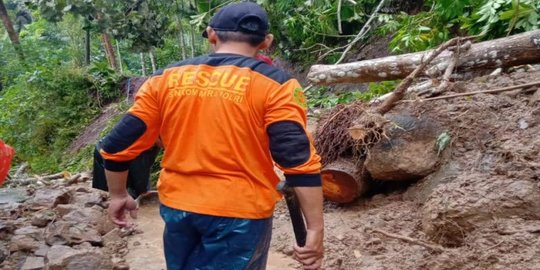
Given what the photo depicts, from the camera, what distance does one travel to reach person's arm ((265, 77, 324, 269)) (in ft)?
6.23

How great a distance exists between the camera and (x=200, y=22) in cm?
799

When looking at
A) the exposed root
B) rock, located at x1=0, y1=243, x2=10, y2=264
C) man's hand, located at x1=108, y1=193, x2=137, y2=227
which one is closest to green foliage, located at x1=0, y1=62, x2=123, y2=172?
rock, located at x1=0, y1=243, x2=10, y2=264

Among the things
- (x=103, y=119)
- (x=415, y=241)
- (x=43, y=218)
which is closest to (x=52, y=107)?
(x=103, y=119)

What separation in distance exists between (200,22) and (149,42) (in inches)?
92.7

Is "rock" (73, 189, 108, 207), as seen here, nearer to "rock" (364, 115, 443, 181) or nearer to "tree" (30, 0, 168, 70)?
"rock" (364, 115, 443, 181)

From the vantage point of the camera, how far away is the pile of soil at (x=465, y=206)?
309 centimetres

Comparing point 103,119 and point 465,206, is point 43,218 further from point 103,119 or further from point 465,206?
point 103,119

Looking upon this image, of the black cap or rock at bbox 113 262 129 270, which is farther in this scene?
rock at bbox 113 262 129 270

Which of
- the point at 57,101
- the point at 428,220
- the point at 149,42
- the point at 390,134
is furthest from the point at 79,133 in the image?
the point at 428,220

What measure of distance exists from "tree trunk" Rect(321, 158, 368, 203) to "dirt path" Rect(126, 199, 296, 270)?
77 cm

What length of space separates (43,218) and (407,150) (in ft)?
10.3

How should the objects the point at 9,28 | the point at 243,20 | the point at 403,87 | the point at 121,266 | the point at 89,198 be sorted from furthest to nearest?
the point at 9,28 < the point at 89,198 < the point at 403,87 < the point at 121,266 < the point at 243,20

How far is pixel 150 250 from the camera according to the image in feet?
14.8

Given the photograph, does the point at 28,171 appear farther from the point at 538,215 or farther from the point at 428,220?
the point at 538,215
